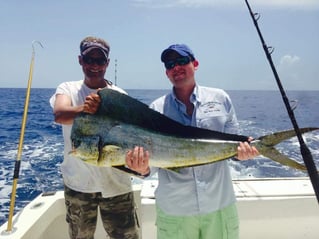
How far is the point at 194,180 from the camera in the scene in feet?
5.91

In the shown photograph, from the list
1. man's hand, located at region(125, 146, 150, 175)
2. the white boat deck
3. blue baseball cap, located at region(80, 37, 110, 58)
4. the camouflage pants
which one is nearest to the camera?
man's hand, located at region(125, 146, 150, 175)

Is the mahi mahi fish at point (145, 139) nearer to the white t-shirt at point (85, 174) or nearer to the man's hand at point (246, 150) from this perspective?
the man's hand at point (246, 150)

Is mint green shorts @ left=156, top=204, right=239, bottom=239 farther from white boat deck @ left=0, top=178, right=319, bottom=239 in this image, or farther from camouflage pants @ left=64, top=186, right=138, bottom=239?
white boat deck @ left=0, top=178, right=319, bottom=239

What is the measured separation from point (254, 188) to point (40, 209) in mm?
1881

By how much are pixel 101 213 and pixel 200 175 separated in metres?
0.85

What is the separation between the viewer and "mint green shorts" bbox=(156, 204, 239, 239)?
70.9 inches

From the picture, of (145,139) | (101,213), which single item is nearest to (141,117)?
(145,139)

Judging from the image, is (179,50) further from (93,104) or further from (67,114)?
(67,114)

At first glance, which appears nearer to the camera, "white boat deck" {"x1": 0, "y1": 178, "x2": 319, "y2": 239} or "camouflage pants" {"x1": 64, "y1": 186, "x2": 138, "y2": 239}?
"camouflage pants" {"x1": 64, "y1": 186, "x2": 138, "y2": 239}

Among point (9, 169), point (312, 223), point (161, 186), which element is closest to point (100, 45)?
point (161, 186)

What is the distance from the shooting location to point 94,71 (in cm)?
213

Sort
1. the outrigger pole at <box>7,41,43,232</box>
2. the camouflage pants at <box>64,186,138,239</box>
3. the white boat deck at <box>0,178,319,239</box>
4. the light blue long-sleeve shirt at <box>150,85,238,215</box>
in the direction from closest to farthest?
1. the light blue long-sleeve shirt at <box>150,85,238,215</box>
2. the camouflage pants at <box>64,186,138,239</box>
3. the outrigger pole at <box>7,41,43,232</box>
4. the white boat deck at <box>0,178,319,239</box>

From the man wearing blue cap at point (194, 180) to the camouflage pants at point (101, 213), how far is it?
1.53ft

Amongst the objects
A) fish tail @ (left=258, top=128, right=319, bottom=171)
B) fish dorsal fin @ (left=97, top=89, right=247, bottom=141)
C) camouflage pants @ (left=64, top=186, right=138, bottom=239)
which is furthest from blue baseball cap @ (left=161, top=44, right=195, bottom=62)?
camouflage pants @ (left=64, top=186, right=138, bottom=239)
